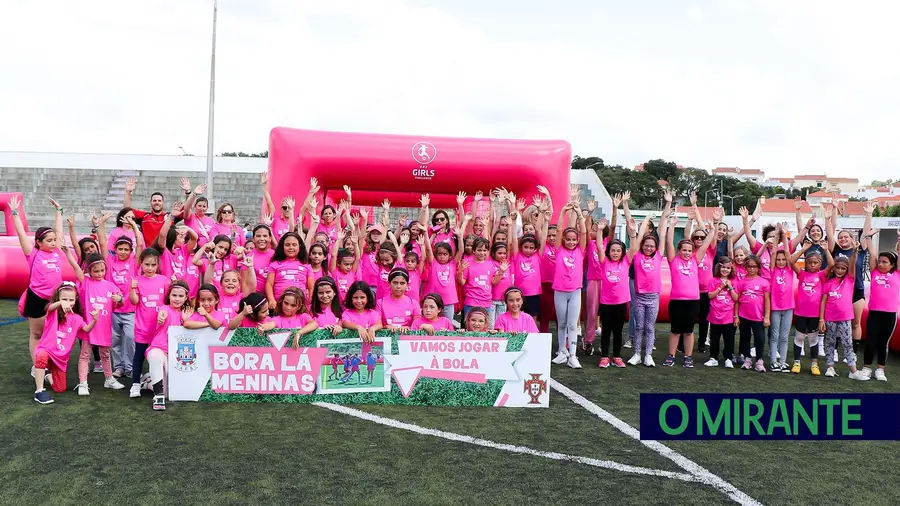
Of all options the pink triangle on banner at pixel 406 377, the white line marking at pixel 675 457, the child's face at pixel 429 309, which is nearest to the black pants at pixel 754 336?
the white line marking at pixel 675 457

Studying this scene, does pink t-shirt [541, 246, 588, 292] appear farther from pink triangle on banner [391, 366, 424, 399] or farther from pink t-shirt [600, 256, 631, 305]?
pink triangle on banner [391, 366, 424, 399]

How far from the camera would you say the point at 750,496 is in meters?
3.52

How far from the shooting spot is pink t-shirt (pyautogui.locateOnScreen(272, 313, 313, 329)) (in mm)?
5211

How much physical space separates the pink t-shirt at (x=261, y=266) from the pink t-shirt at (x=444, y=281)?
1.50m

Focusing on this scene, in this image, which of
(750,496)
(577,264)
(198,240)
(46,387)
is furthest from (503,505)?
(198,240)

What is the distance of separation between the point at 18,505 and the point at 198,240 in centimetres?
369

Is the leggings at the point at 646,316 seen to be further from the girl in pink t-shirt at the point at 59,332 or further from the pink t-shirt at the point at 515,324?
the girl in pink t-shirt at the point at 59,332

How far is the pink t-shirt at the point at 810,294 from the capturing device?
21.7ft

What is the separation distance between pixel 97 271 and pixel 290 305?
1.61 m

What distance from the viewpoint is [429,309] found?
537 cm

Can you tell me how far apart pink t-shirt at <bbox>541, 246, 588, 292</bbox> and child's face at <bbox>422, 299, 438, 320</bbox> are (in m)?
1.68

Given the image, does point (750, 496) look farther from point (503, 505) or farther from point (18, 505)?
point (18, 505)

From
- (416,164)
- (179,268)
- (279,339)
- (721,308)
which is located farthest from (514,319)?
(416,164)

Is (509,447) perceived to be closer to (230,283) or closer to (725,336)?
(230,283)
